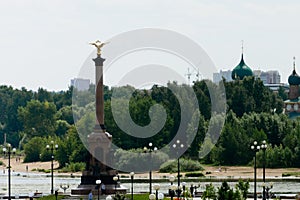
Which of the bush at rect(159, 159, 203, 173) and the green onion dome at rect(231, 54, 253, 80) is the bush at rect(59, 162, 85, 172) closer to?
the bush at rect(159, 159, 203, 173)

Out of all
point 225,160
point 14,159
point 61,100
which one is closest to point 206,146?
point 225,160

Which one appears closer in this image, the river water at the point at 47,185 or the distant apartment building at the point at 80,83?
the river water at the point at 47,185

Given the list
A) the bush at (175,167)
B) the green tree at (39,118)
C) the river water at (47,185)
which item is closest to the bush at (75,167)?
the river water at (47,185)

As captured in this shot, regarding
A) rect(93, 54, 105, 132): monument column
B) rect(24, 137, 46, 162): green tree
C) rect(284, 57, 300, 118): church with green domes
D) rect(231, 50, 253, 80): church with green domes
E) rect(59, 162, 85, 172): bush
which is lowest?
rect(59, 162, 85, 172): bush

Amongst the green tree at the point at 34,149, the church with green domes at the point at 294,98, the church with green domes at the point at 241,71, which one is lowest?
the green tree at the point at 34,149

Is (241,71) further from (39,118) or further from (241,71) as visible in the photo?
(39,118)

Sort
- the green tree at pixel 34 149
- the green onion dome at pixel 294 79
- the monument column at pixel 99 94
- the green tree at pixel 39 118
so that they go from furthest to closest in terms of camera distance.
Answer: the green tree at pixel 39 118
the green onion dome at pixel 294 79
the green tree at pixel 34 149
the monument column at pixel 99 94

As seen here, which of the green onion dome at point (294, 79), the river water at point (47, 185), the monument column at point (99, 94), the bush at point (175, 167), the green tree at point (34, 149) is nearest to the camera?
the monument column at point (99, 94)

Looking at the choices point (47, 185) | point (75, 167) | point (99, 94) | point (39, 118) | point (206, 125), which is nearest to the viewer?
point (99, 94)

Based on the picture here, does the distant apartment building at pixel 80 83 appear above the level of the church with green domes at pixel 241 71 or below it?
below

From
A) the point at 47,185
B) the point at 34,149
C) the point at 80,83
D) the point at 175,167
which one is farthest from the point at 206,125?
the point at 34,149

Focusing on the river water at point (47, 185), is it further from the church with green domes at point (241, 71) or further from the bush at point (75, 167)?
the church with green domes at point (241, 71)

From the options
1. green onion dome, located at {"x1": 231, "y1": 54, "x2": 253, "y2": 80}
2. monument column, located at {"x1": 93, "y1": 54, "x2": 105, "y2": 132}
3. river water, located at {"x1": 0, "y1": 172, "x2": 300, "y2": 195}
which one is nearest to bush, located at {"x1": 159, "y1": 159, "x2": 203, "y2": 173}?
river water, located at {"x1": 0, "y1": 172, "x2": 300, "y2": 195}

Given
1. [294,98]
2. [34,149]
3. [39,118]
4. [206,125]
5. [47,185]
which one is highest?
[294,98]
